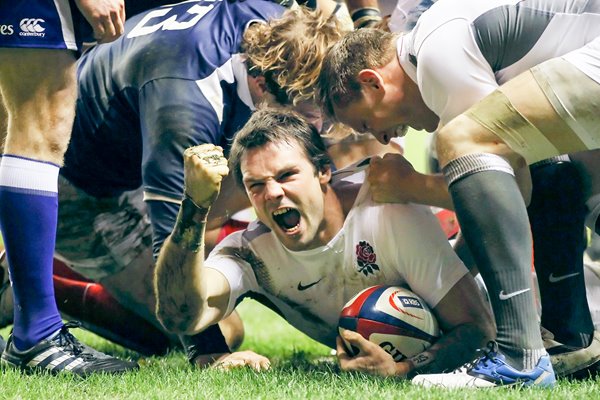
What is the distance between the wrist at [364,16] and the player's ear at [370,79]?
4.92 ft

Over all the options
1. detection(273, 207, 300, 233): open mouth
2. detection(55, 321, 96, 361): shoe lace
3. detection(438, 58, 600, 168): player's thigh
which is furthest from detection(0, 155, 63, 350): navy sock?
detection(438, 58, 600, 168): player's thigh

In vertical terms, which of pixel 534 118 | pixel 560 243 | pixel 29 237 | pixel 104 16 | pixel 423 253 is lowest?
pixel 29 237

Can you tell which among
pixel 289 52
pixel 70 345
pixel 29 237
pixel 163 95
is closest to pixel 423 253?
pixel 289 52

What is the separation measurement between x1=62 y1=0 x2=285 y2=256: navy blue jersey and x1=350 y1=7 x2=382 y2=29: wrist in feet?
1.93

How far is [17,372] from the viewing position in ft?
16.3

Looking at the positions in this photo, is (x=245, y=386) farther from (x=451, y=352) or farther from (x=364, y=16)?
(x=364, y=16)

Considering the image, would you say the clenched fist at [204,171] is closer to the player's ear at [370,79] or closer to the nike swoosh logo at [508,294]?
the player's ear at [370,79]

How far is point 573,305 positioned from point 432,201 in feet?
2.67

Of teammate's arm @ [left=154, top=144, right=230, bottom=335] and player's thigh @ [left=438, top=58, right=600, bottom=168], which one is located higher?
player's thigh @ [left=438, top=58, right=600, bottom=168]

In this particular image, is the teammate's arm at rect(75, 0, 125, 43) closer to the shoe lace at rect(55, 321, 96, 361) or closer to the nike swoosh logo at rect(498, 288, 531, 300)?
the shoe lace at rect(55, 321, 96, 361)

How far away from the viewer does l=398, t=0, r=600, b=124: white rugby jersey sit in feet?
14.7

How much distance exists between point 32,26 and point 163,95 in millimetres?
760

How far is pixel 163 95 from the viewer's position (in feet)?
17.4

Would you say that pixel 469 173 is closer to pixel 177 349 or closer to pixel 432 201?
pixel 432 201
